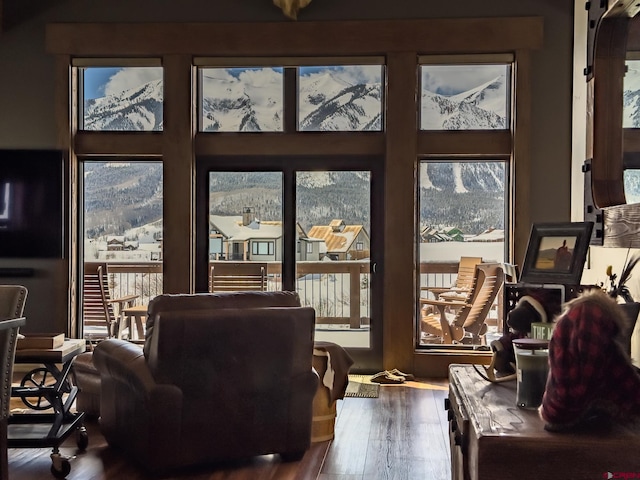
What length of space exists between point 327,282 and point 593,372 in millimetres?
4856

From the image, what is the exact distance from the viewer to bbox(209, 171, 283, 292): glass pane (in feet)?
20.7

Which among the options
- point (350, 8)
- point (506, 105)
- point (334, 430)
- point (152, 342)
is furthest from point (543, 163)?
point (152, 342)

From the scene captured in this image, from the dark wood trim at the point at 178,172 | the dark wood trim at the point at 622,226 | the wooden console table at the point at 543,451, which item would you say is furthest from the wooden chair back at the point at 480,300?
the wooden console table at the point at 543,451

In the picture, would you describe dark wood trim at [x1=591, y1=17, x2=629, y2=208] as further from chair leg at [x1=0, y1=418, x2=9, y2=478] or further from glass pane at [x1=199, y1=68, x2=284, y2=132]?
glass pane at [x1=199, y1=68, x2=284, y2=132]

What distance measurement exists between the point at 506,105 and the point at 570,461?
5097mm

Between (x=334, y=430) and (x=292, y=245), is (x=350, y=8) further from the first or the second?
(x=334, y=430)

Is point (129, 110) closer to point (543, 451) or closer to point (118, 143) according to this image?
point (118, 143)

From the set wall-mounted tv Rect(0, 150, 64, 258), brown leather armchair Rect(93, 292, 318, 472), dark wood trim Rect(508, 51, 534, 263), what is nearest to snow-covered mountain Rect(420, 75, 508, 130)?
dark wood trim Rect(508, 51, 534, 263)

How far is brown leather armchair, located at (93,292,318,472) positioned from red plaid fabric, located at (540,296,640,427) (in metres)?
2.13

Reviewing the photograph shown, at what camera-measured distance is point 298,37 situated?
608 centimetres

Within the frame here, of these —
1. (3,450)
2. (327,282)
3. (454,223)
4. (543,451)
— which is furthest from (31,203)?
(543,451)

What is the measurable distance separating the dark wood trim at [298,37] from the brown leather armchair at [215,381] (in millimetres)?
3172

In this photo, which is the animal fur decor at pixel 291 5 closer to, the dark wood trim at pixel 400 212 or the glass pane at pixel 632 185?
the dark wood trim at pixel 400 212

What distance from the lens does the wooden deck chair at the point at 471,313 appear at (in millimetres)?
5949
